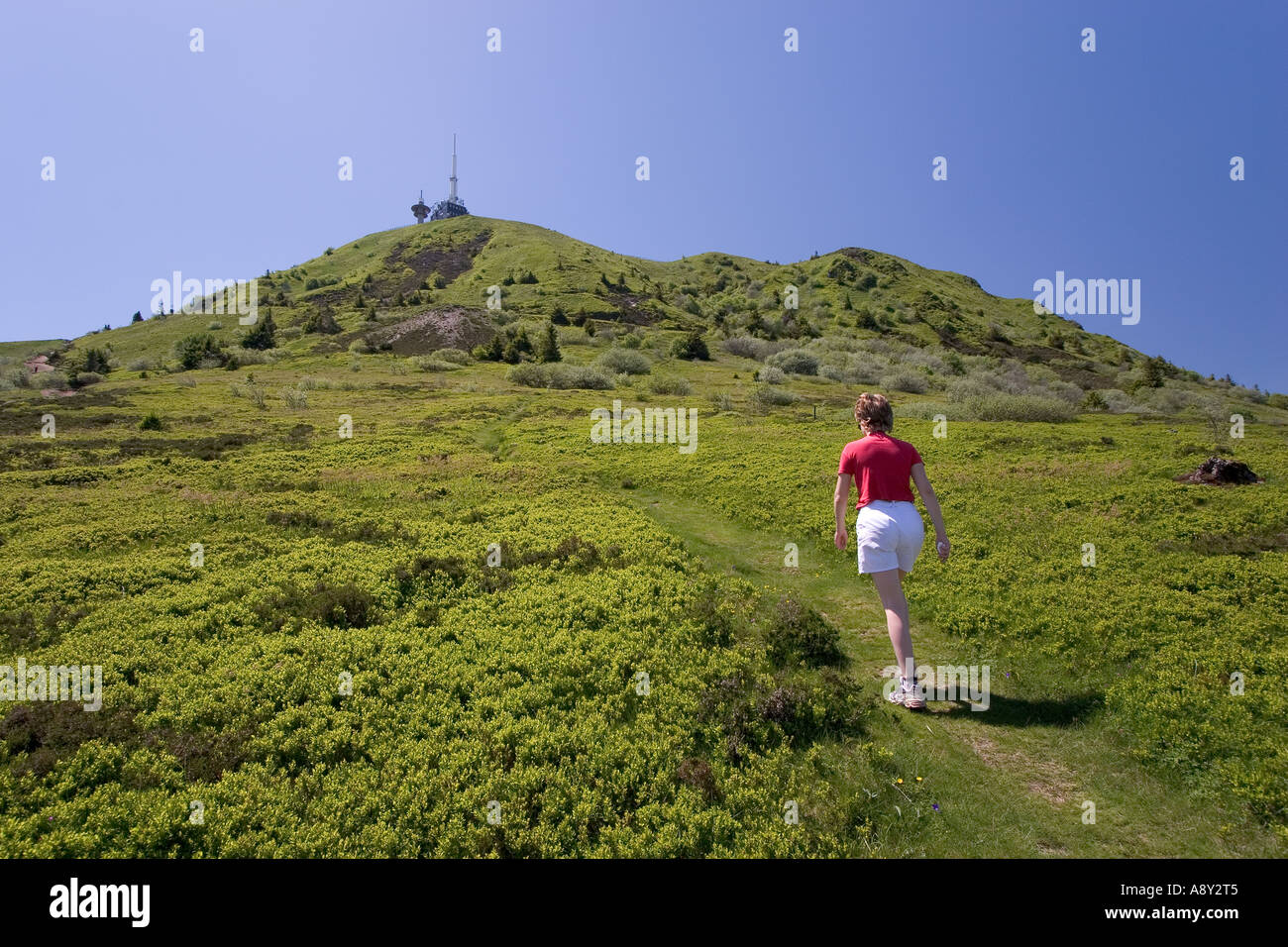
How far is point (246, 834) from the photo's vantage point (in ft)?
23.8

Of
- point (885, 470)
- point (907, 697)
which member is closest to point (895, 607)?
point (907, 697)

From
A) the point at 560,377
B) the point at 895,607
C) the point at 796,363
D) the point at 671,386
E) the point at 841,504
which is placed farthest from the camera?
the point at 796,363

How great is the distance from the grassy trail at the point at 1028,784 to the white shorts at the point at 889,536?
261 cm

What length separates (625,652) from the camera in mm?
11836

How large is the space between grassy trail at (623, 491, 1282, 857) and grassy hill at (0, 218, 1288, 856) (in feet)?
0.16

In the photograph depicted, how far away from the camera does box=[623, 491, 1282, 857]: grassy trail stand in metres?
7.02

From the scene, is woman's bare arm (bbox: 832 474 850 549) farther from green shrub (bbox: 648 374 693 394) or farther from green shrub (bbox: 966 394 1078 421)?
green shrub (bbox: 648 374 693 394)

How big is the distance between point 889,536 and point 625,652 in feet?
18.0

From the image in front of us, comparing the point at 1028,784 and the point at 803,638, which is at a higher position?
the point at 803,638

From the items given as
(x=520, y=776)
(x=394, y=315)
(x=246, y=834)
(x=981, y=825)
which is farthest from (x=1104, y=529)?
(x=394, y=315)

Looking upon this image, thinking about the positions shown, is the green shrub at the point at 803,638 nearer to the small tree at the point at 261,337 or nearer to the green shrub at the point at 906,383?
the green shrub at the point at 906,383

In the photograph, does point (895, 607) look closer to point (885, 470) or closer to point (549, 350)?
point (885, 470)

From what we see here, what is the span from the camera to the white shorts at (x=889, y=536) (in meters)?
9.24
